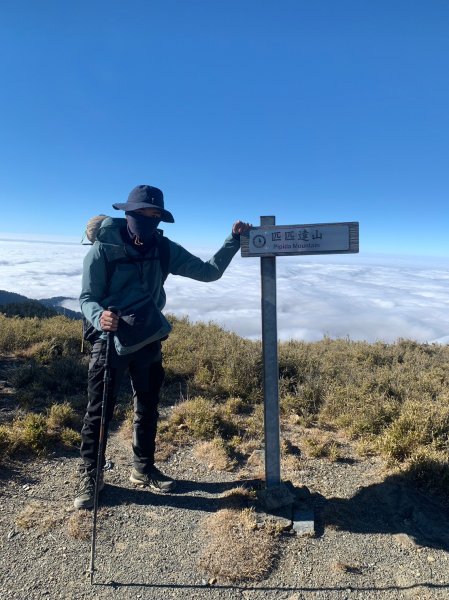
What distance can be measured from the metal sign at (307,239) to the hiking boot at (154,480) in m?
2.14

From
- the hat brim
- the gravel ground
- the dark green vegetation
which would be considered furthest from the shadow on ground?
the hat brim

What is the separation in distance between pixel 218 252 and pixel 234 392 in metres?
3.07

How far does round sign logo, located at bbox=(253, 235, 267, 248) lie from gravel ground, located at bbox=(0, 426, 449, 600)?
2149mm

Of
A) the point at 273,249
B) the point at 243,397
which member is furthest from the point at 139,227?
the point at 243,397

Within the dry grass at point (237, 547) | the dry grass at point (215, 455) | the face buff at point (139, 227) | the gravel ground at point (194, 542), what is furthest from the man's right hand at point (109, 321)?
the dry grass at point (215, 455)

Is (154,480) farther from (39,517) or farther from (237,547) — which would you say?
(237,547)

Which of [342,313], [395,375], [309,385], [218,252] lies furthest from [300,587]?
[342,313]

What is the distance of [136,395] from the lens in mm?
3389

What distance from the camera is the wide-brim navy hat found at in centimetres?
297

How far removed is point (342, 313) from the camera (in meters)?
49.6

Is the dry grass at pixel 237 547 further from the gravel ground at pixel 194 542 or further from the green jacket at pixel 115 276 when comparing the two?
the green jacket at pixel 115 276

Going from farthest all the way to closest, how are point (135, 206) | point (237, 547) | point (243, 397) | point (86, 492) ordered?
point (243, 397)
point (86, 492)
point (135, 206)
point (237, 547)

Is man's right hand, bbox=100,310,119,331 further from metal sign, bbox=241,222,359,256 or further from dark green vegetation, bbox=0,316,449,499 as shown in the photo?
dark green vegetation, bbox=0,316,449,499

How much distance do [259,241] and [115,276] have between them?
1.13 meters
